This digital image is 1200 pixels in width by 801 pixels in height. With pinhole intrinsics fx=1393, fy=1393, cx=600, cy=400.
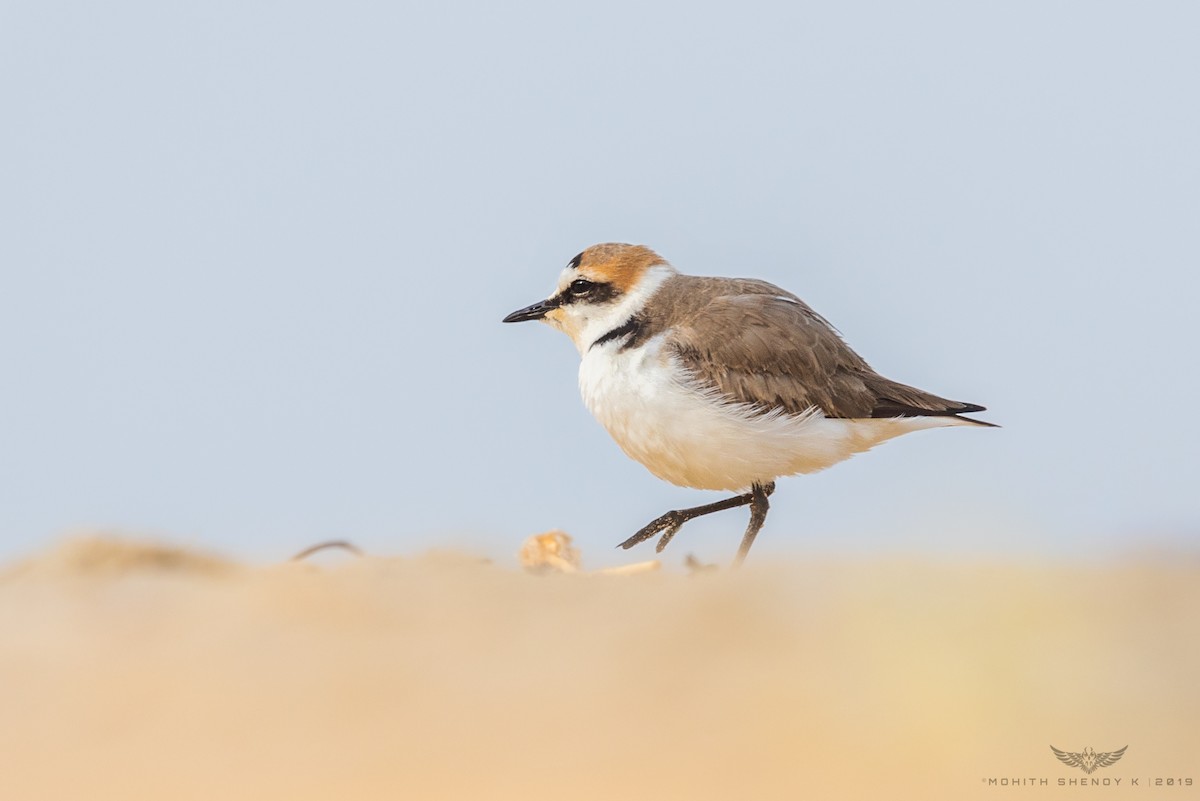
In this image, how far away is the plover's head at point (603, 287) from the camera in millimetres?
7730

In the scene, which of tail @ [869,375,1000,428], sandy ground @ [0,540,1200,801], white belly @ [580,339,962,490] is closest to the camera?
sandy ground @ [0,540,1200,801]

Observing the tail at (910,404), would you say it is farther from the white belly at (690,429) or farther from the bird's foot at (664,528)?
the bird's foot at (664,528)

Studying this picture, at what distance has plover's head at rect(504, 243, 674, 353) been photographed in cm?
773

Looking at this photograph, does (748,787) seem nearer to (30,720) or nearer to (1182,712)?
(1182,712)

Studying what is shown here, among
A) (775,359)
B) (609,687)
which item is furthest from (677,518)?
(609,687)

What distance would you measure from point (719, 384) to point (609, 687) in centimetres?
328

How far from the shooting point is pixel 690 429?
281 inches

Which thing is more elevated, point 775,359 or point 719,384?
point 775,359

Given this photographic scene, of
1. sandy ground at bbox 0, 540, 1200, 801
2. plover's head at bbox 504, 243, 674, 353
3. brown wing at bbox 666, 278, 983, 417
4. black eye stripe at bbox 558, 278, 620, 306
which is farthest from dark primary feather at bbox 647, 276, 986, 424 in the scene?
sandy ground at bbox 0, 540, 1200, 801

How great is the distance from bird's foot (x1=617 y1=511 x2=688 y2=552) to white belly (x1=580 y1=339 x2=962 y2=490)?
0.20 meters

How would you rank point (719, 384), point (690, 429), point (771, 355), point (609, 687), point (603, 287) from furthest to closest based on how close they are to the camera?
point (603, 287) < point (771, 355) < point (719, 384) < point (690, 429) < point (609, 687)

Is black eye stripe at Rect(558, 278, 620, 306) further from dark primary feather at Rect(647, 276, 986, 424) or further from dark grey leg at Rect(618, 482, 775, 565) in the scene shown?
dark grey leg at Rect(618, 482, 775, 565)

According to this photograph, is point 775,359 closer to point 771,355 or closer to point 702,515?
point 771,355

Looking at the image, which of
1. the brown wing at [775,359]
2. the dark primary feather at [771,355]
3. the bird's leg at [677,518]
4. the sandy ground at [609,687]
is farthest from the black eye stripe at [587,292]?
the sandy ground at [609,687]
